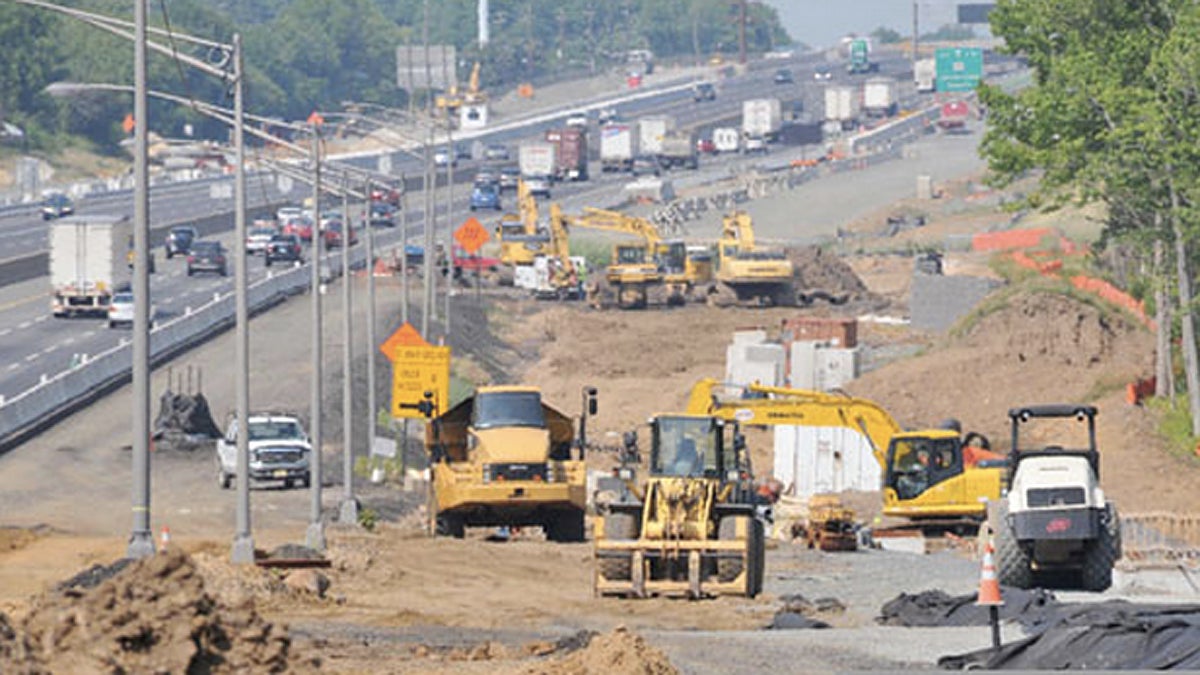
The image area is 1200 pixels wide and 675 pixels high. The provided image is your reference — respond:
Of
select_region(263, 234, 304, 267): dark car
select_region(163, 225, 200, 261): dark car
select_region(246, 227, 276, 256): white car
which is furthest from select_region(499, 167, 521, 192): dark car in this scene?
select_region(263, 234, 304, 267): dark car

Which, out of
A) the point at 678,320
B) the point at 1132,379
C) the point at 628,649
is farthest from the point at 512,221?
the point at 628,649

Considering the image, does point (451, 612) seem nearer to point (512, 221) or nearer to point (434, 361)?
point (434, 361)

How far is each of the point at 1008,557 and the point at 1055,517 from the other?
92 cm

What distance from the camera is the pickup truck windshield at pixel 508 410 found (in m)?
47.0

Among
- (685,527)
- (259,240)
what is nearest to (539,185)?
(259,240)

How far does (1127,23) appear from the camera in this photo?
70.9 m

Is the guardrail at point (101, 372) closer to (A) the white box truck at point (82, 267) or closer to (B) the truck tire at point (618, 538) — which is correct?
(A) the white box truck at point (82, 267)

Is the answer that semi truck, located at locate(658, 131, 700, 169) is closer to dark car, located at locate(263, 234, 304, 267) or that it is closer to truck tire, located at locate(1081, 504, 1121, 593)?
dark car, located at locate(263, 234, 304, 267)

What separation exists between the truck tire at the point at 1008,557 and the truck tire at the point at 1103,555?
0.83m

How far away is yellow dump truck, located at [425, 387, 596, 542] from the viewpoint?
1821 inches

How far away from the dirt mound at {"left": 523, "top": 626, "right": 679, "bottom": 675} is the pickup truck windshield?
2197 cm

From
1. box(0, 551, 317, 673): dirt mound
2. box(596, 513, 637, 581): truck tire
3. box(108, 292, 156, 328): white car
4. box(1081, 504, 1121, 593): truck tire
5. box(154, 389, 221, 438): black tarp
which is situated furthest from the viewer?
box(108, 292, 156, 328): white car

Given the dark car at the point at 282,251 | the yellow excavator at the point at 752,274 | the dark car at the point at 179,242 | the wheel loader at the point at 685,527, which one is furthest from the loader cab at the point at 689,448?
Result: the dark car at the point at 179,242

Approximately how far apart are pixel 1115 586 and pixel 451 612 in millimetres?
9628
